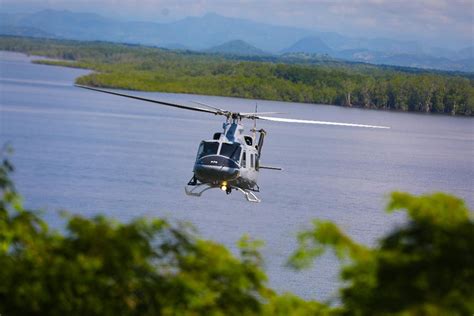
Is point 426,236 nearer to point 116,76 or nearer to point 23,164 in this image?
point 23,164

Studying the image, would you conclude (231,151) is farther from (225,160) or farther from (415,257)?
(415,257)

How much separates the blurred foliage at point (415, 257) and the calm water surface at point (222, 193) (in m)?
3.07

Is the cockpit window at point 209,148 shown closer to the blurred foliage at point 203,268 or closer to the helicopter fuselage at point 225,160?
the helicopter fuselage at point 225,160

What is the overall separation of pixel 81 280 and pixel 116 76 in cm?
9451

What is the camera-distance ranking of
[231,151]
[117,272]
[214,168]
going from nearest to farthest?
[117,272], [214,168], [231,151]

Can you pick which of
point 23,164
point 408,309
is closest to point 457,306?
point 408,309

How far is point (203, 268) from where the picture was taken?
6.49 metres

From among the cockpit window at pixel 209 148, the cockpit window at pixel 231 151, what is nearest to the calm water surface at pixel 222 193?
the cockpit window at pixel 231 151

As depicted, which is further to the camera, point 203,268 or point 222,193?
point 222,193

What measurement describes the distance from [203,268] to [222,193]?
26.5m

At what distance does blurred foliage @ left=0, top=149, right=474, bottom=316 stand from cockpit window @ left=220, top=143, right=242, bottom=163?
1257 cm

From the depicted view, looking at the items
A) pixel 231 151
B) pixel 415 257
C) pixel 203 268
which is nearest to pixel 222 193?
Result: pixel 231 151

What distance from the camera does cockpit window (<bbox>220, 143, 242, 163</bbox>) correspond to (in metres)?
19.5

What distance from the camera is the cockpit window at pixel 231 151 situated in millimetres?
19484
